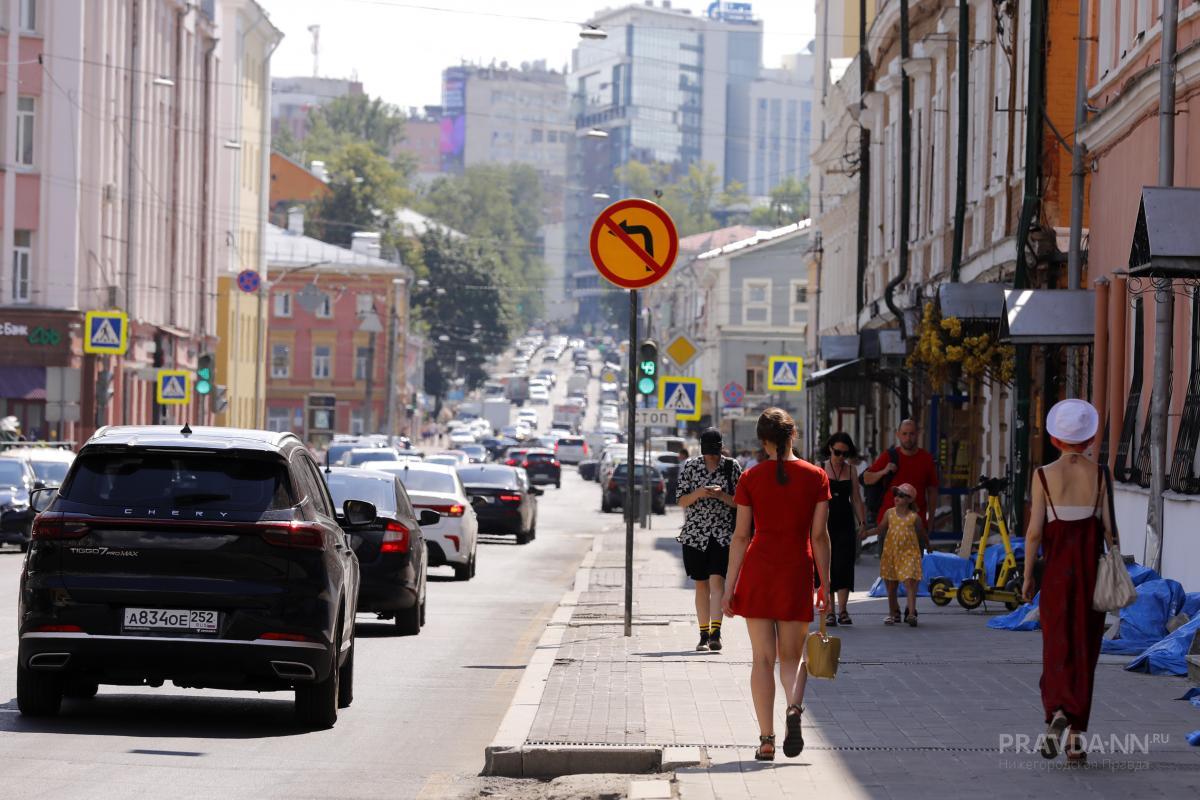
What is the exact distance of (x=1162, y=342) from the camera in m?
18.4

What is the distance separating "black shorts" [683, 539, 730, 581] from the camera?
1689 cm

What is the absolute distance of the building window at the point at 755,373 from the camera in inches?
3868

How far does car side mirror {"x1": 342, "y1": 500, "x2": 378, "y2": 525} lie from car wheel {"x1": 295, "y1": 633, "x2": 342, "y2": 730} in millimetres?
1108

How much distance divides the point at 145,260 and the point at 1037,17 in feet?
137

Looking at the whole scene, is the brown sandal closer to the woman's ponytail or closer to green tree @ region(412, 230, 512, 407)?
the woman's ponytail

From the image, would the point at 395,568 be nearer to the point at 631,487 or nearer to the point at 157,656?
the point at 631,487

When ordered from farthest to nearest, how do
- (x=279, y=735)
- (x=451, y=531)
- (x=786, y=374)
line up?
(x=786, y=374), (x=451, y=531), (x=279, y=735)

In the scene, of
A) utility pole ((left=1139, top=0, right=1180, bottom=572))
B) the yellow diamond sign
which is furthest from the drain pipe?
utility pole ((left=1139, top=0, right=1180, bottom=572))

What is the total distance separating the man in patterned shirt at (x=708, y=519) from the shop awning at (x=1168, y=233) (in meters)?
3.36

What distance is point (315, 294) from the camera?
10006cm

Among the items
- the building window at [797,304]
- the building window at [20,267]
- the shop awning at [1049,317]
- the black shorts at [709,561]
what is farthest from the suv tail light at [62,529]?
the building window at [797,304]

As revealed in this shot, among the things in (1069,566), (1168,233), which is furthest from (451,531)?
(1069,566)

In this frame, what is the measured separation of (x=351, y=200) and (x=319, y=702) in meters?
116

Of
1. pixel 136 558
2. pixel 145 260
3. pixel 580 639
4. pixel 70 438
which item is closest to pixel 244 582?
pixel 136 558
